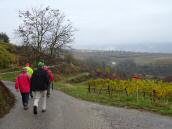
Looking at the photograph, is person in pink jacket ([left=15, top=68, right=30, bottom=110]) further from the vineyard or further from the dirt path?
the vineyard

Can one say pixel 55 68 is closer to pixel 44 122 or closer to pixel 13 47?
pixel 13 47

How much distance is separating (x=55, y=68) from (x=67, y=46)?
3.35 meters

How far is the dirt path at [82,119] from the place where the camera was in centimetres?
1353

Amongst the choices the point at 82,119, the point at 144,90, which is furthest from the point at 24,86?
the point at 144,90

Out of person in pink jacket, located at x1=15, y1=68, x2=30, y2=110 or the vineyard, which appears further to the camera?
the vineyard

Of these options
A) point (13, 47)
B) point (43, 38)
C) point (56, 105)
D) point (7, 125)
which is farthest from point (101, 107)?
point (13, 47)

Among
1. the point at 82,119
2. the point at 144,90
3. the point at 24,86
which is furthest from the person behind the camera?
the point at 144,90

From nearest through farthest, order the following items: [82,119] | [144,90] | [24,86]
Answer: [82,119], [24,86], [144,90]

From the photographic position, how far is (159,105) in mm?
19922

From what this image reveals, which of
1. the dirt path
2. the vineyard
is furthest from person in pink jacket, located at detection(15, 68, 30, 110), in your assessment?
the vineyard

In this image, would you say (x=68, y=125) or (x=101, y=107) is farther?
(x=101, y=107)

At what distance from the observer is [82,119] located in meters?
14.9

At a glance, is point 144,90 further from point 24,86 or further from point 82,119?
point 82,119

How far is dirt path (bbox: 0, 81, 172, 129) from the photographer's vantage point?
13531mm
